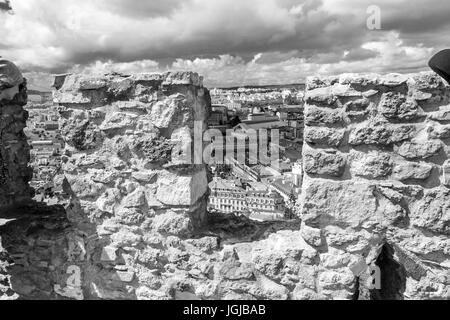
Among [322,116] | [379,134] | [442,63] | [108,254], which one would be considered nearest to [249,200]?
[108,254]

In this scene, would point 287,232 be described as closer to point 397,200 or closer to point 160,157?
point 397,200

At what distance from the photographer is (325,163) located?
11.7ft

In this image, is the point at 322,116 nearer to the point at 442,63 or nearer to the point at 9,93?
the point at 442,63

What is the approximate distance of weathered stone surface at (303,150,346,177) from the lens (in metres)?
3.55

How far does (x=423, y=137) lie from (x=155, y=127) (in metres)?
2.42

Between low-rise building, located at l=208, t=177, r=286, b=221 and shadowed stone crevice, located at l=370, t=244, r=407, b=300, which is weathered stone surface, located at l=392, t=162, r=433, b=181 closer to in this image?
A: shadowed stone crevice, located at l=370, t=244, r=407, b=300

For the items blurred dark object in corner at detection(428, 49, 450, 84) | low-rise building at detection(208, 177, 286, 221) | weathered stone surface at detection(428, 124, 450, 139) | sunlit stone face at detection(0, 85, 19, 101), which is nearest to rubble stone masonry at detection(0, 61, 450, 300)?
weathered stone surface at detection(428, 124, 450, 139)

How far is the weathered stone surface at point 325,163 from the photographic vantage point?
3549mm

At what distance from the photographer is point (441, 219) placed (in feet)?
11.0

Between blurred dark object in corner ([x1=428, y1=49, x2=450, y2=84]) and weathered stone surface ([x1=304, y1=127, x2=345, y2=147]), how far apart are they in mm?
1574

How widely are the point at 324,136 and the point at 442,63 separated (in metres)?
1.66

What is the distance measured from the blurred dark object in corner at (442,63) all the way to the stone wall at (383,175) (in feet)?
4.66

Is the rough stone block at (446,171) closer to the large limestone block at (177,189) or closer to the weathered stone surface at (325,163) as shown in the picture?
the weathered stone surface at (325,163)

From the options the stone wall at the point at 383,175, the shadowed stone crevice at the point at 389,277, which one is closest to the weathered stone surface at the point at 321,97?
the stone wall at the point at 383,175
